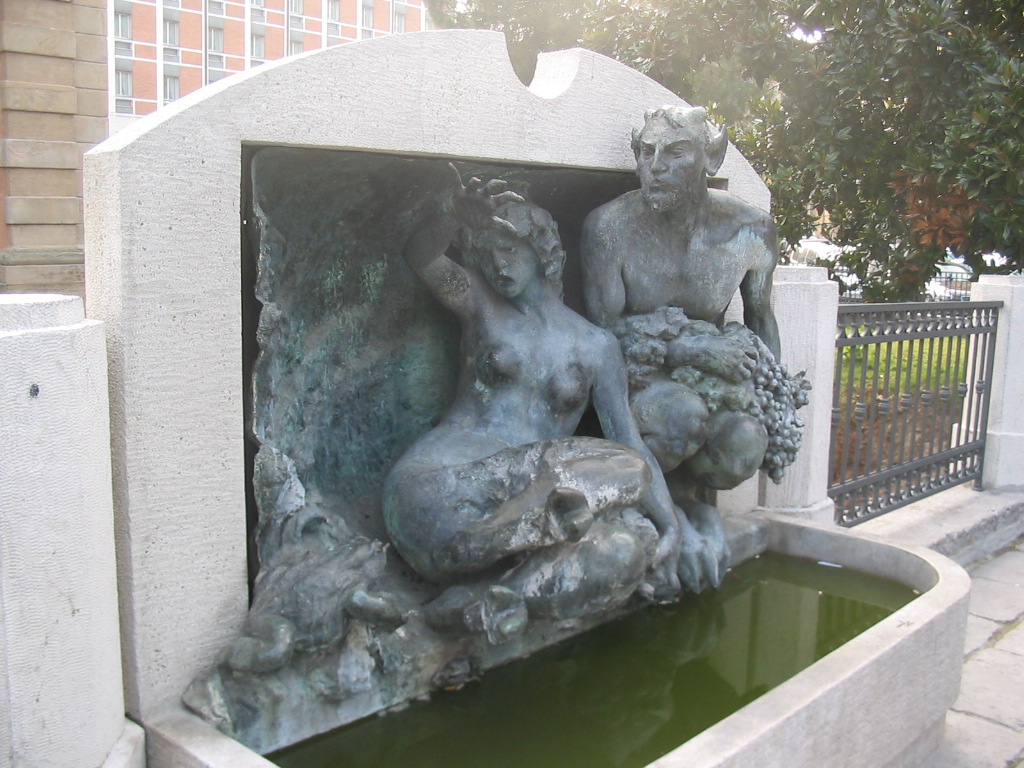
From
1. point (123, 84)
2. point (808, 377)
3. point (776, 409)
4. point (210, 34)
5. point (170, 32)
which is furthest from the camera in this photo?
point (210, 34)

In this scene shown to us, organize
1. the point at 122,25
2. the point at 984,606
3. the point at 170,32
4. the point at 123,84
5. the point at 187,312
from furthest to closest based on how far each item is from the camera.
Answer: the point at 170,32
the point at 122,25
the point at 123,84
the point at 984,606
the point at 187,312

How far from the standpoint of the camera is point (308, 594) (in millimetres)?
2357

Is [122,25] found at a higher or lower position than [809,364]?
higher

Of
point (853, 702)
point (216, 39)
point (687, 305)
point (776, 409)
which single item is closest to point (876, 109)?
point (687, 305)

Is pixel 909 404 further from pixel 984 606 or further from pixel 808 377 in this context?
pixel 808 377

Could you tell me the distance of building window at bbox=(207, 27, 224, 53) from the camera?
3550cm

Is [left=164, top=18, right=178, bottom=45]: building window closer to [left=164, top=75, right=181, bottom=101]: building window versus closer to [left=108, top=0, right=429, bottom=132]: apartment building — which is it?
[left=108, top=0, right=429, bottom=132]: apartment building

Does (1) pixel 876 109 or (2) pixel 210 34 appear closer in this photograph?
(1) pixel 876 109

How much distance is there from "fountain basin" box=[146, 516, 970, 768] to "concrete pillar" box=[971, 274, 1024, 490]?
3.02m

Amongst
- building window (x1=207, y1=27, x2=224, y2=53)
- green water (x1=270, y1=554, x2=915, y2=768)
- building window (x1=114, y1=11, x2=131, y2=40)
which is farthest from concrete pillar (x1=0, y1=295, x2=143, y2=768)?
building window (x1=207, y1=27, x2=224, y2=53)

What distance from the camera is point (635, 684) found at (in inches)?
112

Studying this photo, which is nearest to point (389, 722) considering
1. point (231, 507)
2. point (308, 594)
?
point (308, 594)

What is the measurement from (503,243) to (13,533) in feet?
5.27

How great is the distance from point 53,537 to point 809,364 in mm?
3352
